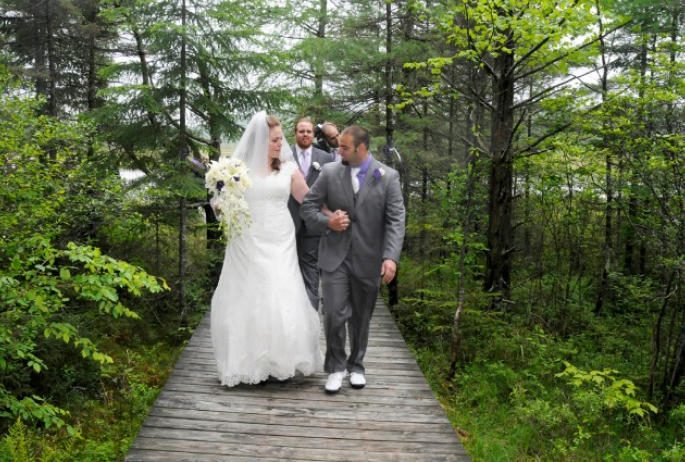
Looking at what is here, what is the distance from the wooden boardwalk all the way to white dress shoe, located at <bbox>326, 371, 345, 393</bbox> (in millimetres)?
64

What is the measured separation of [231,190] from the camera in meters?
5.14

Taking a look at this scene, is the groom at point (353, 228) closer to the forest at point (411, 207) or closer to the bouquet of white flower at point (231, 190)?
the bouquet of white flower at point (231, 190)

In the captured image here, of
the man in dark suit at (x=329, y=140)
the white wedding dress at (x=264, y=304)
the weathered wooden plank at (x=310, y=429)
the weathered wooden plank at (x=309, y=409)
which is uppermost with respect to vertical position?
the man in dark suit at (x=329, y=140)

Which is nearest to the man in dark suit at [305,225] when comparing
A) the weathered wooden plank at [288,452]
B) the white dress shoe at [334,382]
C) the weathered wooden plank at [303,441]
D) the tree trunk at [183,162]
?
the white dress shoe at [334,382]

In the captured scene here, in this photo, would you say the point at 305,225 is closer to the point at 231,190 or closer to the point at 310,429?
the point at 231,190

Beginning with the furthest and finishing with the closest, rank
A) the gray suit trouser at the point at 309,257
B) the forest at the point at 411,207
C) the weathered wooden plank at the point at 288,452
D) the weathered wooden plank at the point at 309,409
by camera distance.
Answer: the gray suit trouser at the point at 309,257 → the forest at the point at 411,207 → the weathered wooden plank at the point at 309,409 → the weathered wooden plank at the point at 288,452

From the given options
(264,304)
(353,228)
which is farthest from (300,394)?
(353,228)

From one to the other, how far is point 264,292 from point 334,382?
3.41ft

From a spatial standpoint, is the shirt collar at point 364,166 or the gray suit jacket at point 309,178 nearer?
the shirt collar at point 364,166

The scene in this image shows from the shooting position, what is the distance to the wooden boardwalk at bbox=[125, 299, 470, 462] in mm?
4004

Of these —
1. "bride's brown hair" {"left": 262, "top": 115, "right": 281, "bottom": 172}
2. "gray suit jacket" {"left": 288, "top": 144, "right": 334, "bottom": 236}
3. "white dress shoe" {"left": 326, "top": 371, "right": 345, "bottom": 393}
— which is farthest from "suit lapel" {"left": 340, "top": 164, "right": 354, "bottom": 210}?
"white dress shoe" {"left": 326, "top": 371, "right": 345, "bottom": 393}

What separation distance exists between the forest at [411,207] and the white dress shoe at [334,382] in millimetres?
1815

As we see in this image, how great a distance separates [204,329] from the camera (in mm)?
7594

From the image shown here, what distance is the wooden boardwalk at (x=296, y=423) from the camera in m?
4.00
